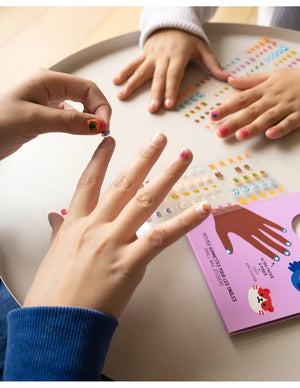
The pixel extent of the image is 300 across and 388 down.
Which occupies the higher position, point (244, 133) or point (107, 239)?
point (244, 133)

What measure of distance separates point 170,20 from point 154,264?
0.61 meters

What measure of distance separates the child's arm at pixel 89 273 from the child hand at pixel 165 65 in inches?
9.2

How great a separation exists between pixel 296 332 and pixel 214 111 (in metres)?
0.42

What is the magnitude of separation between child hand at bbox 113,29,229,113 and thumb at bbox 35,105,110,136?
180 mm

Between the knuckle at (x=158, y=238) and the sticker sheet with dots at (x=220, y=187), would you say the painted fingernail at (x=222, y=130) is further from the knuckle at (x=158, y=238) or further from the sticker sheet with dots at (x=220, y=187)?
the knuckle at (x=158, y=238)

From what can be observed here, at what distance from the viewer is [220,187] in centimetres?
58

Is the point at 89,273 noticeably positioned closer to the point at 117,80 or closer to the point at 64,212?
the point at 64,212

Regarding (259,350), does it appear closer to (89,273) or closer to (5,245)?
(89,273)

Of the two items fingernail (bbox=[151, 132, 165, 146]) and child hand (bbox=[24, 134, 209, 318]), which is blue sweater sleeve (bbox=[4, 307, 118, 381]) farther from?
fingernail (bbox=[151, 132, 165, 146])

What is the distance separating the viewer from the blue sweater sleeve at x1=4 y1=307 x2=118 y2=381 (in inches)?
15.7

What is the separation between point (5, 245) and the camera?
1.69 ft

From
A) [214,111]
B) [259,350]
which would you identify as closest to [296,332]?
[259,350]

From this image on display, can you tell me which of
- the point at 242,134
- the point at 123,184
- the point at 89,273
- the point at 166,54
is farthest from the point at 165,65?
the point at 89,273

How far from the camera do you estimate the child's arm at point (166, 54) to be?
0.72 m
